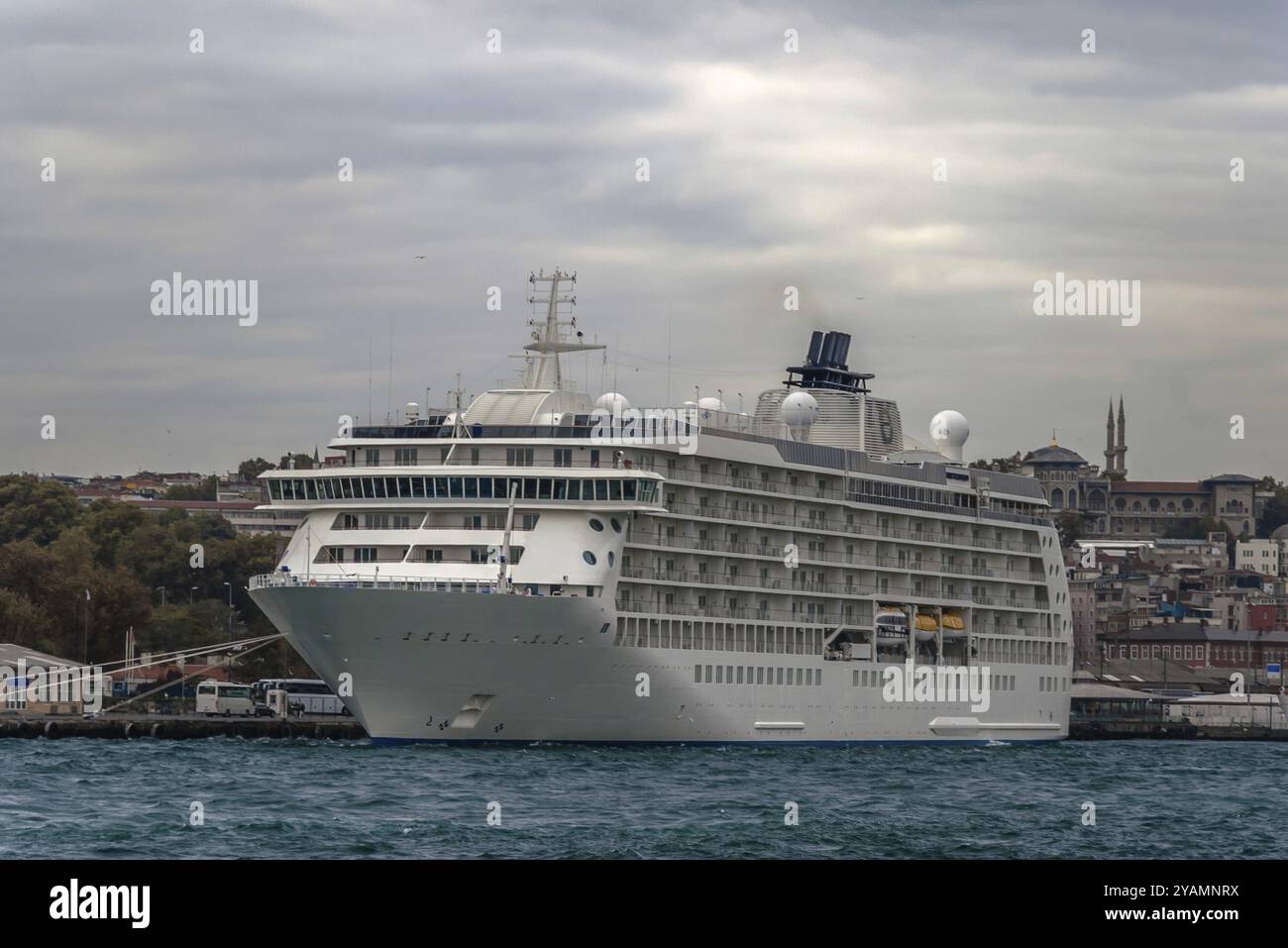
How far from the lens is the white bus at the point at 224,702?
264ft

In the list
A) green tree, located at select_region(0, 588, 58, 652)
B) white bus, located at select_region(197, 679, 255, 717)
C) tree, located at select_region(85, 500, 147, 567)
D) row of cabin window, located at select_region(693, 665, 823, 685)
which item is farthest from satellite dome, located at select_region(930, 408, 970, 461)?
tree, located at select_region(85, 500, 147, 567)

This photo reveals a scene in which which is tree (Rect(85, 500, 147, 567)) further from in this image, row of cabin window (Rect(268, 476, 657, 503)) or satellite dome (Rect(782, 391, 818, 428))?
row of cabin window (Rect(268, 476, 657, 503))

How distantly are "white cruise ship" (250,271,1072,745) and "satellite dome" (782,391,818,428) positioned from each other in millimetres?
79

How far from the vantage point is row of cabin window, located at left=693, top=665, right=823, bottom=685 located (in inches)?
2367

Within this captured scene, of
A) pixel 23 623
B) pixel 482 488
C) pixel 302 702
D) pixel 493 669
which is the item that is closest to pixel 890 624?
pixel 482 488

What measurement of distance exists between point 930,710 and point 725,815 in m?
33.2

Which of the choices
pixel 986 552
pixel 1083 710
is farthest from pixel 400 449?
pixel 1083 710

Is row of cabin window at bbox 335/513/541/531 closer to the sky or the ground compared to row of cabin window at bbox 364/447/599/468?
closer to the ground

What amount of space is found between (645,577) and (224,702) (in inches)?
1133

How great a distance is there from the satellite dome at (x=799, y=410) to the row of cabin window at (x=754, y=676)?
1033 cm

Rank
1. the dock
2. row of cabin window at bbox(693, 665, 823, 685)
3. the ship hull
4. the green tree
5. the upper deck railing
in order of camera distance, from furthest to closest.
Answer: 1. the green tree
2. the dock
3. row of cabin window at bbox(693, 665, 823, 685)
4. the upper deck railing
5. the ship hull

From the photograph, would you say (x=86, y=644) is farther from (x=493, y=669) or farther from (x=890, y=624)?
(x=493, y=669)
